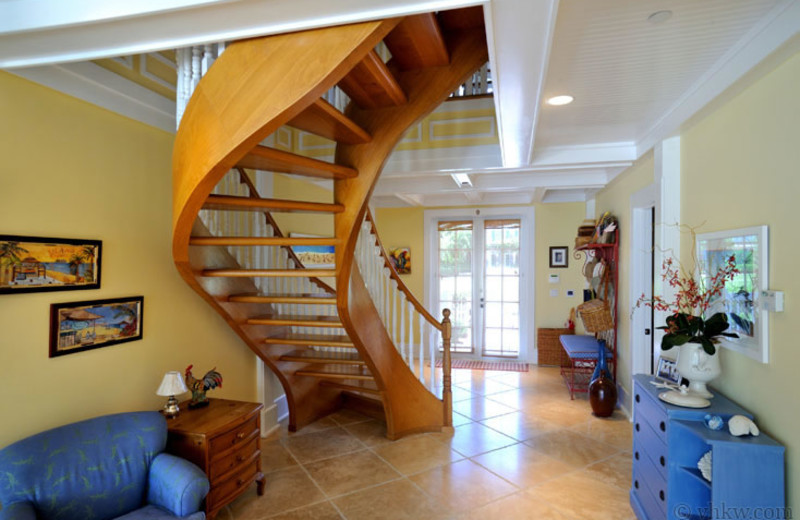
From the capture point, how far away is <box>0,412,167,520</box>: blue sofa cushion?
74.2 inches

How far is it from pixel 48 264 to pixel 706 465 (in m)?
3.33

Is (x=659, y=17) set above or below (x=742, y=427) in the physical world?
above

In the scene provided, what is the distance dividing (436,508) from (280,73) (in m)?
2.67

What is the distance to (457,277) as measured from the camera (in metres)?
6.96

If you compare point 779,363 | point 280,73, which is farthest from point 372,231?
point 779,363

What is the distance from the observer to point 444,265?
702 centimetres

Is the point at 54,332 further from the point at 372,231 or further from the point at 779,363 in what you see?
the point at 779,363

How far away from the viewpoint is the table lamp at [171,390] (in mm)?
2568

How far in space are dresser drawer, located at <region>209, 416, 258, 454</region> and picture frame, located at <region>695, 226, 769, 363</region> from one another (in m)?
2.83

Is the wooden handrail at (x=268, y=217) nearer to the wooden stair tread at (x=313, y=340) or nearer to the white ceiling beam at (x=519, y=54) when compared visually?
the wooden stair tread at (x=313, y=340)

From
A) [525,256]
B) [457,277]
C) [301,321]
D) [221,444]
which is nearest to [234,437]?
[221,444]

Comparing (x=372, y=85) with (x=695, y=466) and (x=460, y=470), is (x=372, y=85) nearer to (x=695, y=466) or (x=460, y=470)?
(x=695, y=466)

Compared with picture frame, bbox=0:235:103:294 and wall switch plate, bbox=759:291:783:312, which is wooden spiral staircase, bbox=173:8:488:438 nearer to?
picture frame, bbox=0:235:103:294

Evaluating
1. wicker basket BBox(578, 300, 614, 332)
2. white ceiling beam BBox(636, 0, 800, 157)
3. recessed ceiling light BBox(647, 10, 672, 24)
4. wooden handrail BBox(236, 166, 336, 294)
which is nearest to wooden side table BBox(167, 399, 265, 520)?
wooden handrail BBox(236, 166, 336, 294)
